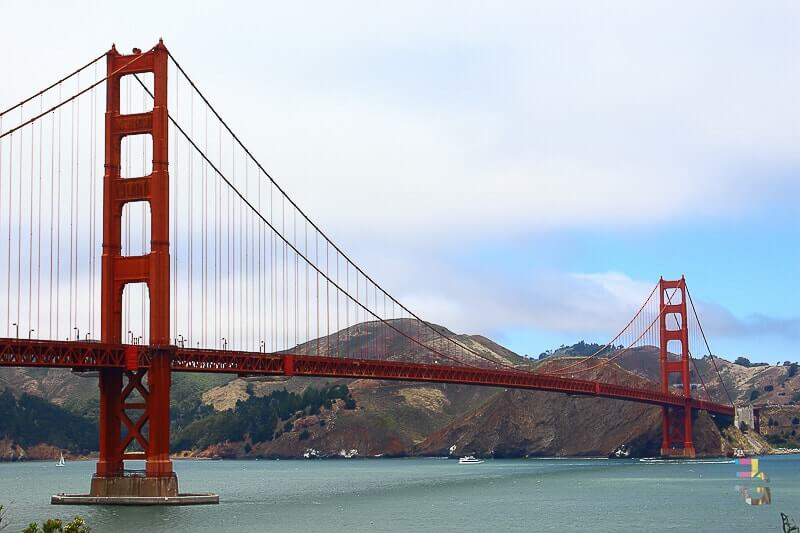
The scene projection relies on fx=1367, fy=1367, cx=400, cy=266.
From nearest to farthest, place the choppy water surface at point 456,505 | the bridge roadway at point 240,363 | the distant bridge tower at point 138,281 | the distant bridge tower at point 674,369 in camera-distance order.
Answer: the bridge roadway at point 240,363, the choppy water surface at point 456,505, the distant bridge tower at point 138,281, the distant bridge tower at point 674,369

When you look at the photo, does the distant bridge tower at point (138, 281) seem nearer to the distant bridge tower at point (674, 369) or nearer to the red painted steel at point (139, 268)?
the red painted steel at point (139, 268)

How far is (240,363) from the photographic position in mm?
77625

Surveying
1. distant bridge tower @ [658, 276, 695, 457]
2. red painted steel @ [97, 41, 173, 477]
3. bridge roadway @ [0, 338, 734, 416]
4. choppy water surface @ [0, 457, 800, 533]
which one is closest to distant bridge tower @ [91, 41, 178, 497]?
red painted steel @ [97, 41, 173, 477]

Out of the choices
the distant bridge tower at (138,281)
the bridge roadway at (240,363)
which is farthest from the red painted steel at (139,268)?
the bridge roadway at (240,363)

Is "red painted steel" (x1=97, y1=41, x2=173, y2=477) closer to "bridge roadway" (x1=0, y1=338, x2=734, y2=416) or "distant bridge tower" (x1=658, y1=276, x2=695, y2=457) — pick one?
"bridge roadway" (x1=0, y1=338, x2=734, y2=416)

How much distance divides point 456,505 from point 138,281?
76.6 feet

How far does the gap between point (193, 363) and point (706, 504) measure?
3183 cm

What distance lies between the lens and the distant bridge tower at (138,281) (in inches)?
2692

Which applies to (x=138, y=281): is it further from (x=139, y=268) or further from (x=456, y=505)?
(x=456, y=505)

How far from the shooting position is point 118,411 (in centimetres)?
6969

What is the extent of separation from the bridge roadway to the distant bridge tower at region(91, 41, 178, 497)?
155 cm

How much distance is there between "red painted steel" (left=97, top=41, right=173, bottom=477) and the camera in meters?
68.5

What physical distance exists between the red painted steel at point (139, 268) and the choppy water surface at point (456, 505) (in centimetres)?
366

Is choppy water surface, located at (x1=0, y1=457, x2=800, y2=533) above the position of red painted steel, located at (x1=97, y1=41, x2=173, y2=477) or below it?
below
